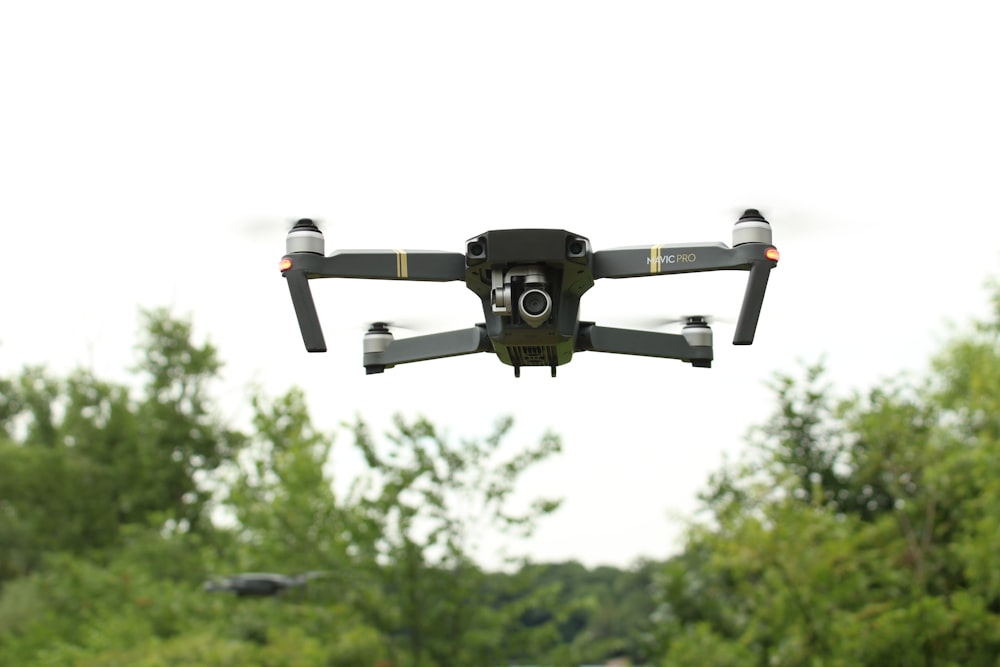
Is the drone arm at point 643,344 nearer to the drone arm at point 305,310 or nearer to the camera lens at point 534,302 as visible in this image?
the camera lens at point 534,302

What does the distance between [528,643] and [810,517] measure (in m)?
3.85

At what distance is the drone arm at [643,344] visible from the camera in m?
3.17

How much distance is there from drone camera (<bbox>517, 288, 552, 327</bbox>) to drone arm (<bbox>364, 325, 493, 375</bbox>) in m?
0.28

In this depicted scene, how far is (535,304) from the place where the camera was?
287 cm

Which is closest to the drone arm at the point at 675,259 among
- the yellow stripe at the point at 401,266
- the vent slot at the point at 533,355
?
the vent slot at the point at 533,355

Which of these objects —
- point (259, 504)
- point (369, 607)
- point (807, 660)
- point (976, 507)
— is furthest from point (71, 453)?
point (976, 507)

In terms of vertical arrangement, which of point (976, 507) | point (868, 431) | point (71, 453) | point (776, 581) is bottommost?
point (776, 581)

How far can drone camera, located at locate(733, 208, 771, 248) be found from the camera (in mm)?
2869

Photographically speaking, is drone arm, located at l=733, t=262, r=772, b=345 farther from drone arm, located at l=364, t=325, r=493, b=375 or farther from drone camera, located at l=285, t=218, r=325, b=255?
drone camera, located at l=285, t=218, r=325, b=255

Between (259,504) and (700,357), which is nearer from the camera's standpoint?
(700,357)

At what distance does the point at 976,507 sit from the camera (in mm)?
13211

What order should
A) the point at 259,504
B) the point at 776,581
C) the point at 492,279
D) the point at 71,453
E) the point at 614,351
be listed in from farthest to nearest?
the point at 71,453
the point at 259,504
the point at 776,581
the point at 614,351
the point at 492,279

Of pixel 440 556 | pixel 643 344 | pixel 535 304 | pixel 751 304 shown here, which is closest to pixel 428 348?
pixel 535 304

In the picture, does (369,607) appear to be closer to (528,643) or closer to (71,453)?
(528,643)
